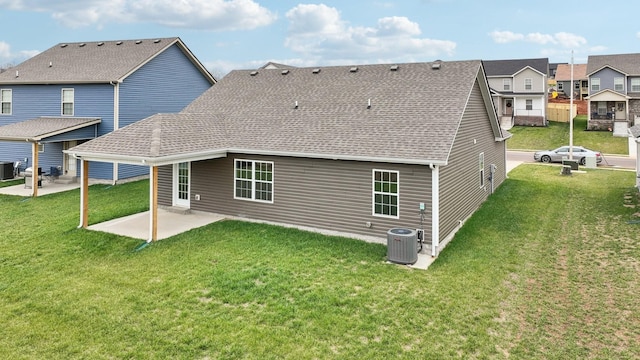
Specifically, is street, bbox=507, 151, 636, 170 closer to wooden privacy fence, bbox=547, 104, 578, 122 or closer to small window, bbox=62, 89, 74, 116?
wooden privacy fence, bbox=547, 104, 578, 122

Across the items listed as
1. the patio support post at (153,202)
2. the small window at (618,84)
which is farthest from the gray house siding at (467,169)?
the small window at (618,84)

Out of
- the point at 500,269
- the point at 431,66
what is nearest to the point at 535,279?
the point at 500,269

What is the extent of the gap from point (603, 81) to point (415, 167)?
45.7 metres

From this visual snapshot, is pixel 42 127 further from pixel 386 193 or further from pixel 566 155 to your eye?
pixel 566 155

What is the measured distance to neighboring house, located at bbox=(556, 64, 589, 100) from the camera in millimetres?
59906

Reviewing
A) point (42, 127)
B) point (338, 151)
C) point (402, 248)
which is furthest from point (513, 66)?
point (42, 127)

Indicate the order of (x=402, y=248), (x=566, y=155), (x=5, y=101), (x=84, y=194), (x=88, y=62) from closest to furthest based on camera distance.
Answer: (x=402, y=248) → (x=84, y=194) → (x=88, y=62) → (x=5, y=101) → (x=566, y=155)

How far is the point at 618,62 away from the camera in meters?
46.0

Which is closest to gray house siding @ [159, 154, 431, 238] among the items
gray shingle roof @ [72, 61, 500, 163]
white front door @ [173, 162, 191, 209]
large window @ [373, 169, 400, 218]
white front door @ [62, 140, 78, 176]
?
large window @ [373, 169, 400, 218]

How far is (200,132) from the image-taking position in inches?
583

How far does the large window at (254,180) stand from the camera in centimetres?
1426

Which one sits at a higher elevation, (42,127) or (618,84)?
(618,84)

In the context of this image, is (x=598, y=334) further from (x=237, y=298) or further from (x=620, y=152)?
(x=620, y=152)

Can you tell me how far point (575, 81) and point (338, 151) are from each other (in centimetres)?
6265
